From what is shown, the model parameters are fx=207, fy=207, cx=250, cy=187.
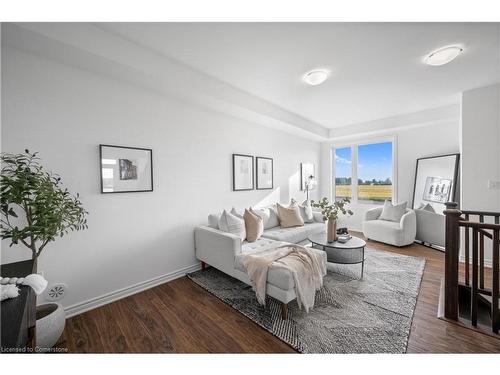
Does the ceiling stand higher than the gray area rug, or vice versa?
the ceiling

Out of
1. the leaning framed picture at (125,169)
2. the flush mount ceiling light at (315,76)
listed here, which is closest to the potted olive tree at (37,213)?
the leaning framed picture at (125,169)

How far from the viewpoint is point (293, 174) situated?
499 centimetres

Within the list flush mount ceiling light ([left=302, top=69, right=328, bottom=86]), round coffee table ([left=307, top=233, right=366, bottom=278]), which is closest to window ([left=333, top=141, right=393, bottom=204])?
round coffee table ([left=307, top=233, right=366, bottom=278])

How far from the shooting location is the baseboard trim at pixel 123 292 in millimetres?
2055

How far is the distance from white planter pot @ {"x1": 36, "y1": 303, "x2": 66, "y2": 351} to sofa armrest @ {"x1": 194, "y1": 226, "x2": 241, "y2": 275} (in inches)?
58.5

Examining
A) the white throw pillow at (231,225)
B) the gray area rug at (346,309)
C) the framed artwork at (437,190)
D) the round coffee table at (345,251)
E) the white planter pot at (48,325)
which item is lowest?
the gray area rug at (346,309)

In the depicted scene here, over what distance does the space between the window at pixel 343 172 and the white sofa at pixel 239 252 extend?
2.94m

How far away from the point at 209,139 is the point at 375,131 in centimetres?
382

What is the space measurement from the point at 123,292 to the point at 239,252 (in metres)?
1.39

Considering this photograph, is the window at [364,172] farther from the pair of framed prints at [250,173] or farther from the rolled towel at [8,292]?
the rolled towel at [8,292]

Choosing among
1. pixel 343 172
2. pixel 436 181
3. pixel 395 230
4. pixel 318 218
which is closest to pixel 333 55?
pixel 318 218

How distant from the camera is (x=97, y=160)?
2.20 metres

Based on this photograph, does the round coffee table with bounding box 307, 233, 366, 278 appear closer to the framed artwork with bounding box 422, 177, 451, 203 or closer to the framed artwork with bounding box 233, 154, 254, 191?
the framed artwork with bounding box 233, 154, 254, 191

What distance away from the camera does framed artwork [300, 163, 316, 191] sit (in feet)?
17.1
